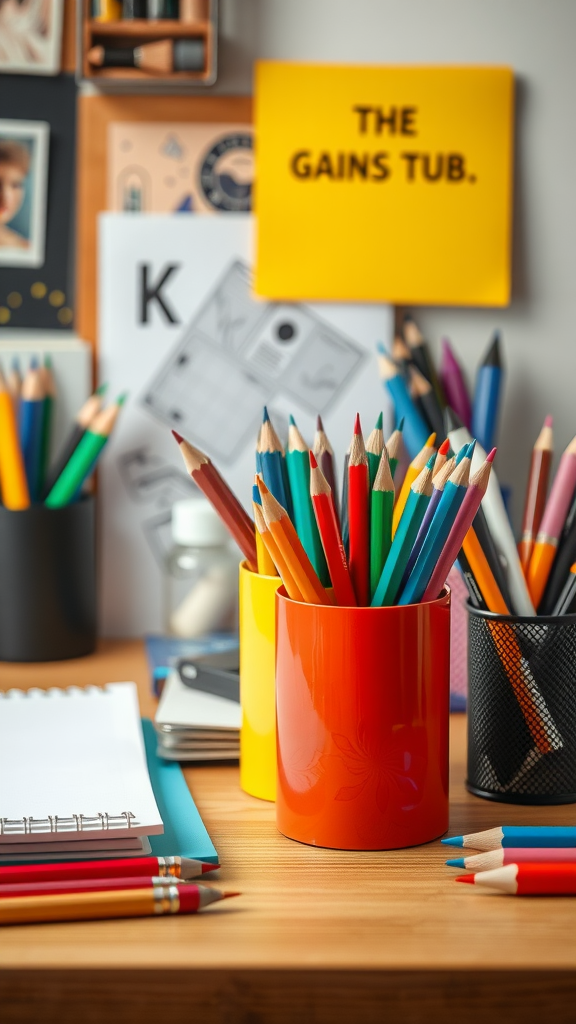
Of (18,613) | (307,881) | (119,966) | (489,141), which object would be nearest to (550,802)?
(307,881)

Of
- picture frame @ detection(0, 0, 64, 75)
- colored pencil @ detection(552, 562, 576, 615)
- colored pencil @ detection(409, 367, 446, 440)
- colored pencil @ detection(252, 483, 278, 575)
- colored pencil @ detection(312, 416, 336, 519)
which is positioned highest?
picture frame @ detection(0, 0, 64, 75)

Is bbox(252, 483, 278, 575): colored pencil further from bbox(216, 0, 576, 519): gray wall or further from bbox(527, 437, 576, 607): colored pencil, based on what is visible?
bbox(216, 0, 576, 519): gray wall

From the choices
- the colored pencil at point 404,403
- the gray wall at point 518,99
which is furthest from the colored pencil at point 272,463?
the gray wall at point 518,99

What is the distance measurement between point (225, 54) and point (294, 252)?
0.17 m

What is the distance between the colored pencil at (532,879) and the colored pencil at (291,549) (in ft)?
0.48

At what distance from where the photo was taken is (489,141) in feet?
2.92

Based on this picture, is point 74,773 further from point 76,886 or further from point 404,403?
point 404,403

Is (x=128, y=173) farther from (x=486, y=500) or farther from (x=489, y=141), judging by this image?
(x=486, y=500)

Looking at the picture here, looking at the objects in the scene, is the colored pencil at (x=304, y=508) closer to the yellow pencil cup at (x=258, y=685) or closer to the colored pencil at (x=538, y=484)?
the yellow pencil cup at (x=258, y=685)

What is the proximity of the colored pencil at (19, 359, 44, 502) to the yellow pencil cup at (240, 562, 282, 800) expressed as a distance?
335mm

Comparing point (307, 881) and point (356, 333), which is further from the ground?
point (356, 333)

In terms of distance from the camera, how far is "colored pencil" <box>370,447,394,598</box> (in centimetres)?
51

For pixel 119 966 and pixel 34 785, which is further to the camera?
pixel 34 785

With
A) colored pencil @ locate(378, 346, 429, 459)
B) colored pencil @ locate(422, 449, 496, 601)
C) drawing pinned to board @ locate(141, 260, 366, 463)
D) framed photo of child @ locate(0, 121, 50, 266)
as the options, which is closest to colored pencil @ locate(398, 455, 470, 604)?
colored pencil @ locate(422, 449, 496, 601)
